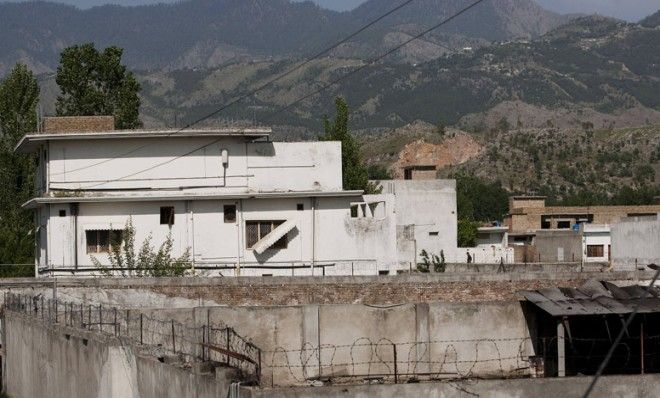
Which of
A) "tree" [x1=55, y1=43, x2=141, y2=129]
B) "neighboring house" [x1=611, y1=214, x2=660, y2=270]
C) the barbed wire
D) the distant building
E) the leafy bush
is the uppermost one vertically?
"tree" [x1=55, y1=43, x2=141, y2=129]

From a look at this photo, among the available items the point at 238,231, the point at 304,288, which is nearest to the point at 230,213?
the point at 238,231

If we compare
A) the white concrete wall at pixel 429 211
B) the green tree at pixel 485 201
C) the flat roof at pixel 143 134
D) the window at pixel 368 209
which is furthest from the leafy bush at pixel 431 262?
the green tree at pixel 485 201

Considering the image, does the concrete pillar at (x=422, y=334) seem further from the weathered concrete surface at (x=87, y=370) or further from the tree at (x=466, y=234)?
the tree at (x=466, y=234)

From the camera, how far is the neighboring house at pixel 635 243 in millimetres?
50719

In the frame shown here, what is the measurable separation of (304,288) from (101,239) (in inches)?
442

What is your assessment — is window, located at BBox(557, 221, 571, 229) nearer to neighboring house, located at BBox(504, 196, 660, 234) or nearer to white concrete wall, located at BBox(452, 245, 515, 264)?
neighboring house, located at BBox(504, 196, 660, 234)

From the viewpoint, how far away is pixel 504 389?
2034 centimetres

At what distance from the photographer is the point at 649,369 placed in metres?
30.0

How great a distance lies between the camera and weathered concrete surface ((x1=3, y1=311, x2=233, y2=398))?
1889 cm

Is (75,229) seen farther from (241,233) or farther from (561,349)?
(561,349)

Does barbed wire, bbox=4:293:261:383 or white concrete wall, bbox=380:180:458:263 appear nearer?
barbed wire, bbox=4:293:261:383

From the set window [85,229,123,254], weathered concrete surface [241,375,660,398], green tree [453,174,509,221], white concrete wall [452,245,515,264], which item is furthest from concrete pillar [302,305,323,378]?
green tree [453,174,509,221]

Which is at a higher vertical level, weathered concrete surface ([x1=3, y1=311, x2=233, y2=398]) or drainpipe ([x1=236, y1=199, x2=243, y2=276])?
drainpipe ([x1=236, y1=199, x2=243, y2=276])

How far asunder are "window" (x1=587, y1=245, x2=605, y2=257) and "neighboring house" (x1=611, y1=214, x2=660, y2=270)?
29.4m
